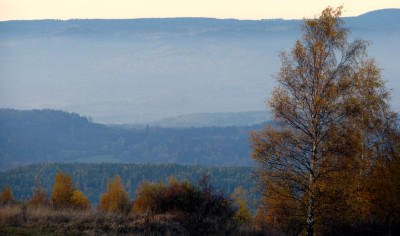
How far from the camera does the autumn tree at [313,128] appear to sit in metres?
23.0

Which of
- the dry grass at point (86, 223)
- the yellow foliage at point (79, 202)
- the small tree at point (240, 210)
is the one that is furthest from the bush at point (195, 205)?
the yellow foliage at point (79, 202)

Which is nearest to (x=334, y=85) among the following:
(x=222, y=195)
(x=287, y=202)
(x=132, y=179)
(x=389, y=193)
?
(x=287, y=202)

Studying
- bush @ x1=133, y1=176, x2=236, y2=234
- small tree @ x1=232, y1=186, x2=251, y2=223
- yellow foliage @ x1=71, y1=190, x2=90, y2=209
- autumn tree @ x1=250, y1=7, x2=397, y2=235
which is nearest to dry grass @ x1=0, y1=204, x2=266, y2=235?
bush @ x1=133, y1=176, x2=236, y2=234

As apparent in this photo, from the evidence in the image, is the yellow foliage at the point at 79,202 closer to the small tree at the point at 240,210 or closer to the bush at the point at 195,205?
the bush at the point at 195,205

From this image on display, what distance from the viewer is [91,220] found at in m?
21.0

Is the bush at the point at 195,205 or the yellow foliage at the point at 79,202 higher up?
the bush at the point at 195,205

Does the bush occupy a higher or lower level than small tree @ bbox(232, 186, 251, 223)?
higher

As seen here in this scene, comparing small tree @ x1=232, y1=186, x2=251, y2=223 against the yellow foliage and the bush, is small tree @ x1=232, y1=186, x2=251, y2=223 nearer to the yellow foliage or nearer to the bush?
the bush

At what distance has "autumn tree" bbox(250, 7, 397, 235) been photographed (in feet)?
75.5

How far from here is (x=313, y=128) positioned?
23.4 metres

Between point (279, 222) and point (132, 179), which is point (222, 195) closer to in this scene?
point (279, 222)

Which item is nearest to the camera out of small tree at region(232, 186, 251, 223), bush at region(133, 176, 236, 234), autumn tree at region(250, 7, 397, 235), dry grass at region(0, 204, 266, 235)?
dry grass at region(0, 204, 266, 235)

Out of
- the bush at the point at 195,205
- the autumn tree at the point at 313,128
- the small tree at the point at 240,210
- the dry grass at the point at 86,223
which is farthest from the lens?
the small tree at the point at 240,210

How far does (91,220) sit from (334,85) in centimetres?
1270
